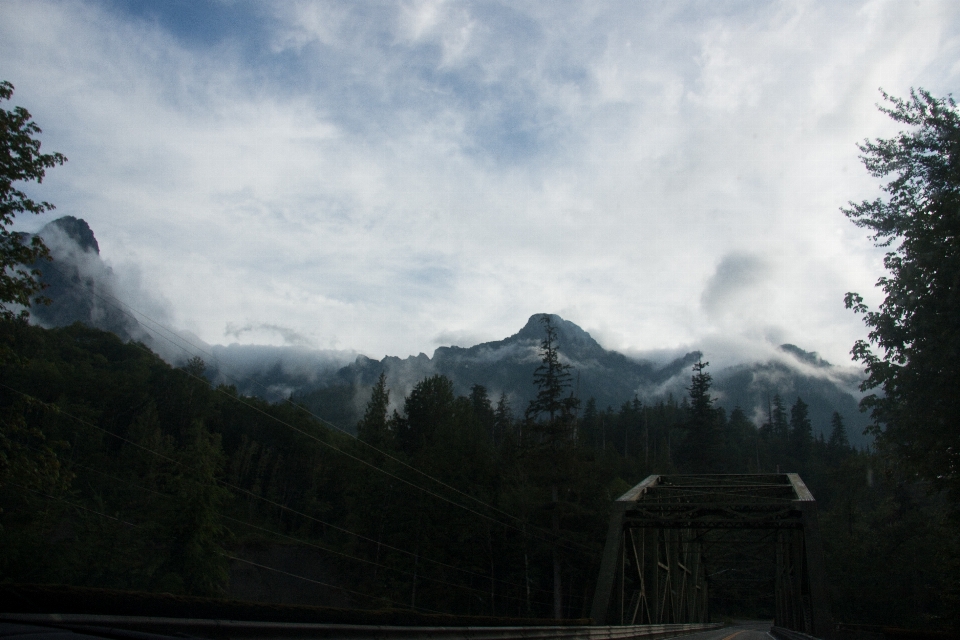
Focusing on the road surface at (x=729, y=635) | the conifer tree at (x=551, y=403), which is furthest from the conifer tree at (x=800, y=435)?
the conifer tree at (x=551, y=403)

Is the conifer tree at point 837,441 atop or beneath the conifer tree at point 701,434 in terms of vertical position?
atop

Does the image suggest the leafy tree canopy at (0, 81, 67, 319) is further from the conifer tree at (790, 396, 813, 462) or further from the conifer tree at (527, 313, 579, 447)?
the conifer tree at (790, 396, 813, 462)

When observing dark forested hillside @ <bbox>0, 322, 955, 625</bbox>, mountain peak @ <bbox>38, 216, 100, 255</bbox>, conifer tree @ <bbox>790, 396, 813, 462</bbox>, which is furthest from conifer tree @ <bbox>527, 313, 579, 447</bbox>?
mountain peak @ <bbox>38, 216, 100, 255</bbox>

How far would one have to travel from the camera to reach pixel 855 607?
195 feet

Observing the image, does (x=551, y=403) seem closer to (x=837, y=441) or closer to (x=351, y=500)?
(x=351, y=500)

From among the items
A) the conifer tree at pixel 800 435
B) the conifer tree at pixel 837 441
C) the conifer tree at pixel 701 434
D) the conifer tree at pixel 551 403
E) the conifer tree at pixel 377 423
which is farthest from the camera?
the conifer tree at pixel 837 441

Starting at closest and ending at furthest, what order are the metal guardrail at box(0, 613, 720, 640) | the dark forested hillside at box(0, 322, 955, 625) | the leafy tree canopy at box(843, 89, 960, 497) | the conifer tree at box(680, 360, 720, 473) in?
1. the metal guardrail at box(0, 613, 720, 640)
2. the leafy tree canopy at box(843, 89, 960, 497)
3. the dark forested hillside at box(0, 322, 955, 625)
4. the conifer tree at box(680, 360, 720, 473)

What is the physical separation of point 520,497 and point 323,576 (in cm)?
2539

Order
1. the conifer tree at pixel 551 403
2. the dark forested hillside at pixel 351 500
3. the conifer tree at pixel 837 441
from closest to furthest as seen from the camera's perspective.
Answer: the dark forested hillside at pixel 351 500 → the conifer tree at pixel 551 403 → the conifer tree at pixel 837 441

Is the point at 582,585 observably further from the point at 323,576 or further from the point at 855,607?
the point at 855,607

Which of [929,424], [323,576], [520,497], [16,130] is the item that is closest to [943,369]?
[929,424]

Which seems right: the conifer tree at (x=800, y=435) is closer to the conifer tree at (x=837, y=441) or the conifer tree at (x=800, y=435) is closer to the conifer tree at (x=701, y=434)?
the conifer tree at (x=837, y=441)

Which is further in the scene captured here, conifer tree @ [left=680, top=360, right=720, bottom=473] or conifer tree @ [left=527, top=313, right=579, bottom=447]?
conifer tree @ [left=680, top=360, right=720, bottom=473]

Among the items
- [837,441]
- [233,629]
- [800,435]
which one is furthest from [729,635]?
[837,441]
